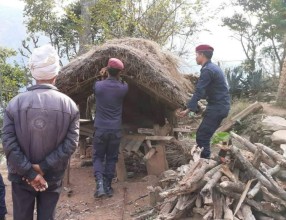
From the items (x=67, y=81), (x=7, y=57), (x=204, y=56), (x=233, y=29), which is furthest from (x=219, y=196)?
(x=233, y=29)

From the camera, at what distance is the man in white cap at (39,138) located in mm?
3238

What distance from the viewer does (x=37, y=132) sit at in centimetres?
325

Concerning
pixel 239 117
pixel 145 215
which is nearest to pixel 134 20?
pixel 239 117

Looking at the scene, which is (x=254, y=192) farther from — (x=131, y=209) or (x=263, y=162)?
(x=131, y=209)

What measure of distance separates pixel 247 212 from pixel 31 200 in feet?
7.41

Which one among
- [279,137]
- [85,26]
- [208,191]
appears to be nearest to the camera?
[208,191]

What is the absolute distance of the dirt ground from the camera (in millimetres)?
5742

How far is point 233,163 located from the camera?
4914 millimetres

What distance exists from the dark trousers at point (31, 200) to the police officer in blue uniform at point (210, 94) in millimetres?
3057

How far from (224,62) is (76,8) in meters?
6.34

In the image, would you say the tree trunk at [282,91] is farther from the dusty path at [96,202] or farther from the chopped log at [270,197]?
the chopped log at [270,197]

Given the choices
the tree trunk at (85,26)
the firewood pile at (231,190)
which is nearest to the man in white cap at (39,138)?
the firewood pile at (231,190)

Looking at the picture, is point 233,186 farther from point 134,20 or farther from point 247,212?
point 134,20

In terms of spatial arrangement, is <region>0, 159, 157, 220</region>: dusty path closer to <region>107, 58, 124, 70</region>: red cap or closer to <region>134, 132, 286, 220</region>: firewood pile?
<region>134, 132, 286, 220</region>: firewood pile
